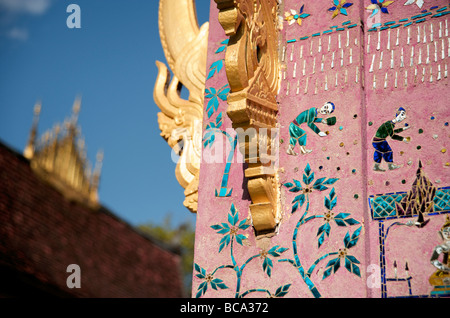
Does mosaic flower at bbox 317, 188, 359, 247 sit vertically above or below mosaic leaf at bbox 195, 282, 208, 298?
above

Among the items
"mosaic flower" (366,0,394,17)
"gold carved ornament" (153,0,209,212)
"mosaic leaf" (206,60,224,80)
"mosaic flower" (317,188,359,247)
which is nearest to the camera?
"mosaic flower" (317,188,359,247)

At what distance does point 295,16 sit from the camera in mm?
3867

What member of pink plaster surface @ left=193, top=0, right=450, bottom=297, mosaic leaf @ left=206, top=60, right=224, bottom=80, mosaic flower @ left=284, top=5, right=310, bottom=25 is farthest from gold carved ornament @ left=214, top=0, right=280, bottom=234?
mosaic leaf @ left=206, top=60, right=224, bottom=80

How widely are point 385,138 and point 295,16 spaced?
37.3 inches

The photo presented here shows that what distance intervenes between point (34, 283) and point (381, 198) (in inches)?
382

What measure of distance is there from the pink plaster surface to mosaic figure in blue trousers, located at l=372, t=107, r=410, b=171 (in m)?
0.03

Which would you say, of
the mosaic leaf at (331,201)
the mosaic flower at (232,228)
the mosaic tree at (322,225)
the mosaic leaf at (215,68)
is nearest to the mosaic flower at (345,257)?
the mosaic tree at (322,225)

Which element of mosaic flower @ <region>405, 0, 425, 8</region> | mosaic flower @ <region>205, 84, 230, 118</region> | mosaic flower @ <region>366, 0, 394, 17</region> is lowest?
mosaic flower @ <region>205, 84, 230, 118</region>

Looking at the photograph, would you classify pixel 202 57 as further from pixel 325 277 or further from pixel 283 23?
pixel 325 277

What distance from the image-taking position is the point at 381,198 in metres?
3.30

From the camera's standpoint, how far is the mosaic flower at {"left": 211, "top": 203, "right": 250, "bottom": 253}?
3.56 meters

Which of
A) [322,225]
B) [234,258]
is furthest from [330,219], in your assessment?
[234,258]

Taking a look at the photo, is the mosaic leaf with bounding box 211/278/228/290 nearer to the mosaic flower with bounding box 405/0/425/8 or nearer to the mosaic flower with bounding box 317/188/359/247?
the mosaic flower with bounding box 317/188/359/247

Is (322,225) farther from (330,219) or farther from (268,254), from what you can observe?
(268,254)
